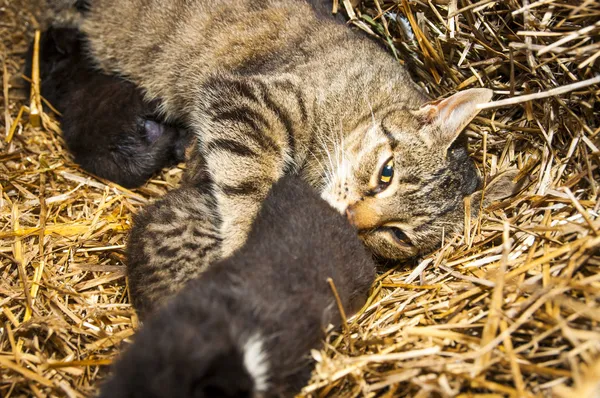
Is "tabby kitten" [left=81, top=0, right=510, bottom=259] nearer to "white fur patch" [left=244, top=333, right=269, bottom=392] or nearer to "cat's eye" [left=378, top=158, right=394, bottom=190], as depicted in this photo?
"cat's eye" [left=378, top=158, right=394, bottom=190]

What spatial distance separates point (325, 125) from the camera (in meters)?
3.35

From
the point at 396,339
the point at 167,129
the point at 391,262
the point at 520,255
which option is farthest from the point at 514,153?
the point at 167,129

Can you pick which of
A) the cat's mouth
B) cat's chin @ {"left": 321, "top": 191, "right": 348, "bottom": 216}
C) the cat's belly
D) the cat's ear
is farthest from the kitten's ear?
the cat's belly

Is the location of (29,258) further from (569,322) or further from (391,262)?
(569,322)

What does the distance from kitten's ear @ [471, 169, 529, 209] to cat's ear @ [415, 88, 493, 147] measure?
407 mm

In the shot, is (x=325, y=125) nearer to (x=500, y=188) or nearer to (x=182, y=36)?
(x=500, y=188)

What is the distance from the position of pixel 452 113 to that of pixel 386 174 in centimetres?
60

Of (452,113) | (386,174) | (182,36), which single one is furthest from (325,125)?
(182,36)

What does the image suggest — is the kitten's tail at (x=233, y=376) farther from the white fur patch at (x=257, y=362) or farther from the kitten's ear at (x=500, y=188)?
the kitten's ear at (x=500, y=188)

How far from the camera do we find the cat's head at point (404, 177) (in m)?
3.09

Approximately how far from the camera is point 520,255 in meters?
2.90

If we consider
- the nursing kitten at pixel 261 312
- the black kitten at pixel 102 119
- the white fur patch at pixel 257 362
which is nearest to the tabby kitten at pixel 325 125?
Answer: the nursing kitten at pixel 261 312

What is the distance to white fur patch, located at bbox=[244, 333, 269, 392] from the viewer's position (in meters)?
1.92

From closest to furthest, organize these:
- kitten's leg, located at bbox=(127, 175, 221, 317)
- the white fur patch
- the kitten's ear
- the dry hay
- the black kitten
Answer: the white fur patch
the dry hay
kitten's leg, located at bbox=(127, 175, 221, 317)
the kitten's ear
the black kitten
